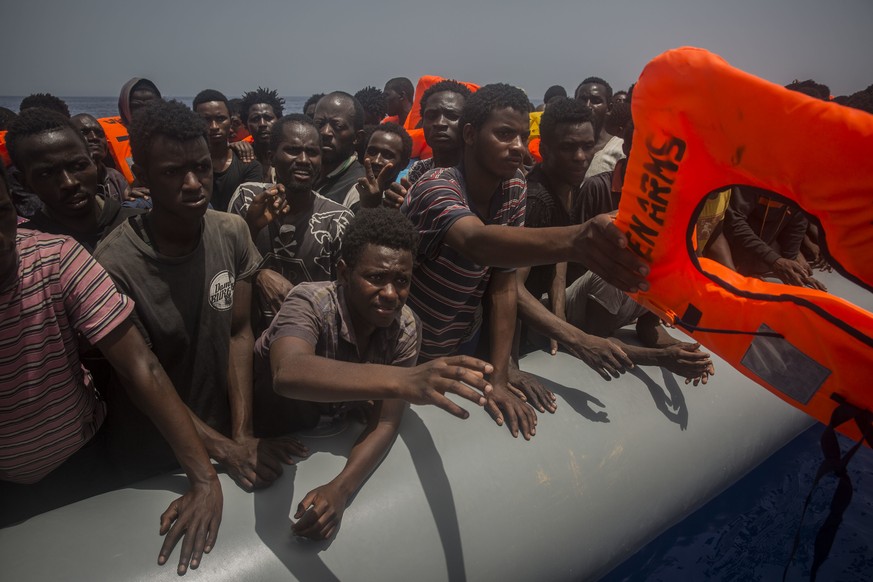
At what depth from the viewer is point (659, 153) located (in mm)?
1586

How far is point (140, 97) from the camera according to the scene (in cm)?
441

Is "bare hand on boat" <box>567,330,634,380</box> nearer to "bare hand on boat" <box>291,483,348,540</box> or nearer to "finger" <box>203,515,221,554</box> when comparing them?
"bare hand on boat" <box>291,483,348,540</box>

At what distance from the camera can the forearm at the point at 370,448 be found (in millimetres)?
1770

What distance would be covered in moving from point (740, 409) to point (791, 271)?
45.7 inches

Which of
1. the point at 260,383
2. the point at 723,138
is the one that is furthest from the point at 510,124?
the point at 260,383

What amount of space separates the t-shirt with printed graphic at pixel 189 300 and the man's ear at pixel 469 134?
3.11ft

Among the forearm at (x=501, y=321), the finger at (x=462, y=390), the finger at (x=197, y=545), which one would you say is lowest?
the finger at (x=197, y=545)

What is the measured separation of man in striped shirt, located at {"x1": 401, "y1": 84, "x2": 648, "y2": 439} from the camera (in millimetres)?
1985

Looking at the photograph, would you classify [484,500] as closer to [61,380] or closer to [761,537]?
[61,380]

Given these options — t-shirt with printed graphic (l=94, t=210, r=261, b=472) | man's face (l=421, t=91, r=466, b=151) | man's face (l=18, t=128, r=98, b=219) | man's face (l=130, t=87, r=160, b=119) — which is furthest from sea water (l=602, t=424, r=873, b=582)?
man's face (l=130, t=87, r=160, b=119)

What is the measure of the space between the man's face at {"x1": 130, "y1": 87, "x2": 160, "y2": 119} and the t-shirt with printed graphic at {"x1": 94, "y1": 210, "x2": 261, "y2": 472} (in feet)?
10.1

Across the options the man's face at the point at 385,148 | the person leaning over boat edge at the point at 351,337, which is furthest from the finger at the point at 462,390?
the man's face at the point at 385,148

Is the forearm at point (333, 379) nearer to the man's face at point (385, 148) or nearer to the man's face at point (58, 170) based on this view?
the man's face at point (58, 170)

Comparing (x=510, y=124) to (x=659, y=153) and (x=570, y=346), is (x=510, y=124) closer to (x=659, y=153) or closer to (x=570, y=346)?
(x=659, y=153)
